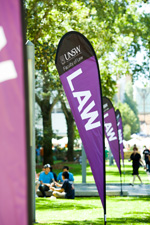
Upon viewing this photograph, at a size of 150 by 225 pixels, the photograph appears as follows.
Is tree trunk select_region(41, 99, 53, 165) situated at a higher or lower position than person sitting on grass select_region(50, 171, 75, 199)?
higher

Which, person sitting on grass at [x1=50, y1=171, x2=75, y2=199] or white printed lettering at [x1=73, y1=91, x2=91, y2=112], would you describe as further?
person sitting on grass at [x1=50, y1=171, x2=75, y2=199]

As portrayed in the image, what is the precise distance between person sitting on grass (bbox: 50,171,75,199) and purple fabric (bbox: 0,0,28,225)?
12690mm

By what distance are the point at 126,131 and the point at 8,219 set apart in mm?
132812

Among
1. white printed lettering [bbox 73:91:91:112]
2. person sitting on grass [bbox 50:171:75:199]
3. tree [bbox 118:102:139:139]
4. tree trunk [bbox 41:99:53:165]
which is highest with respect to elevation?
tree [bbox 118:102:139:139]

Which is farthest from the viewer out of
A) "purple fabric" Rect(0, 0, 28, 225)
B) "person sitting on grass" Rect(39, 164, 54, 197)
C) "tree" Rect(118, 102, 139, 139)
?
"tree" Rect(118, 102, 139, 139)

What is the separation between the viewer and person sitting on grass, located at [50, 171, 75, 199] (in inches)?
623

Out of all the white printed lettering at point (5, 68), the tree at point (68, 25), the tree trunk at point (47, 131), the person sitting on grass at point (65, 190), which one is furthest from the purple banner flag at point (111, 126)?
the tree trunk at point (47, 131)

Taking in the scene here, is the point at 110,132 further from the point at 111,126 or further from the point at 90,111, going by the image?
the point at 90,111

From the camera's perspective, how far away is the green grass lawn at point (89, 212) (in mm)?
11023

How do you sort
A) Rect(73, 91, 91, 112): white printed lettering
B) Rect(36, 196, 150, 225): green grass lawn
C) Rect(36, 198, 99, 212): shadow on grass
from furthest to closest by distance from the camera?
Rect(36, 198, 99, 212): shadow on grass < Rect(36, 196, 150, 225): green grass lawn < Rect(73, 91, 91, 112): white printed lettering

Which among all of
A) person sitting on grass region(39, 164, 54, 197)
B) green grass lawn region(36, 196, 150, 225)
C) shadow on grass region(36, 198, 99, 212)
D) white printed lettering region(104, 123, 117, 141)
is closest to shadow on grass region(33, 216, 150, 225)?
green grass lawn region(36, 196, 150, 225)

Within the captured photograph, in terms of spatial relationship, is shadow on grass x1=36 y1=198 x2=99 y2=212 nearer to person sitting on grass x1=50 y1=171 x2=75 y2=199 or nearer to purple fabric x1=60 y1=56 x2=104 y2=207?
person sitting on grass x1=50 y1=171 x2=75 y2=199

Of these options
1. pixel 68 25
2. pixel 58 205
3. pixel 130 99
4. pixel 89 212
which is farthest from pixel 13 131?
pixel 130 99

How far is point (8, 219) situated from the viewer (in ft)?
10.1
